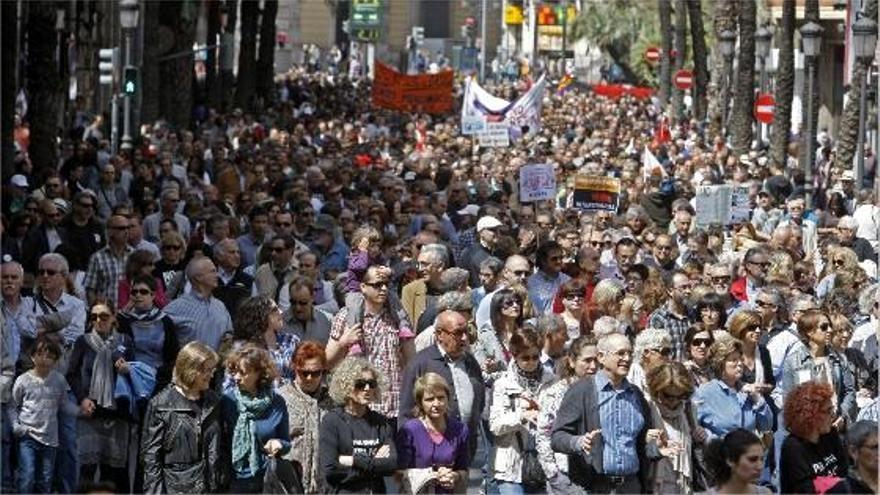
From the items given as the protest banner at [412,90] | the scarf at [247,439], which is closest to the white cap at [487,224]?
the scarf at [247,439]

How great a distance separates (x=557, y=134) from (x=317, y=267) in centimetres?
3807

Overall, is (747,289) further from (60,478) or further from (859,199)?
(859,199)

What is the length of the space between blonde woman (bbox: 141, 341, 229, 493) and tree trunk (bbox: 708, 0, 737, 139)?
4049 centimetres

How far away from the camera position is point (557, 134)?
182 feet

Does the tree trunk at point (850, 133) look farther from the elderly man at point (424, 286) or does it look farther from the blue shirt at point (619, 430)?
the blue shirt at point (619, 430)

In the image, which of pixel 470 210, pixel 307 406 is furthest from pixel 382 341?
pixel 470 210

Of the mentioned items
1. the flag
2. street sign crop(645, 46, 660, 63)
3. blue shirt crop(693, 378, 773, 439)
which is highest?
blue shirt crop(693, 378, 773, 439)

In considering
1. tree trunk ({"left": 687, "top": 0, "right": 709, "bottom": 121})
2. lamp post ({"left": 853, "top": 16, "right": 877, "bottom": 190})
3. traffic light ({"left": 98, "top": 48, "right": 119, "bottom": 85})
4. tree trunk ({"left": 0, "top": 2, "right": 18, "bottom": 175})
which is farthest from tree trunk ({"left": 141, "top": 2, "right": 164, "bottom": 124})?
tree trunk ({"left": 687, "top": 0, "right": 709, "bottom": 121})

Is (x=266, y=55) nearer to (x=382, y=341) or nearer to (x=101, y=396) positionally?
(x=382, y=341)

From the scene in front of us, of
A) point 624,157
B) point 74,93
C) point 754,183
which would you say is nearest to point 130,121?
point 624,157

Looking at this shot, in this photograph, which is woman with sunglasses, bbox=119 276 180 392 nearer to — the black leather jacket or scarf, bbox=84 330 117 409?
scarf, bbox=84 330 117 409

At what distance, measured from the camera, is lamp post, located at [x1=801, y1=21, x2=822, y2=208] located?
3544 cm

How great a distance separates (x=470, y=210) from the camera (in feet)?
82.4

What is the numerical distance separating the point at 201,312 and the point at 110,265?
3327mm
